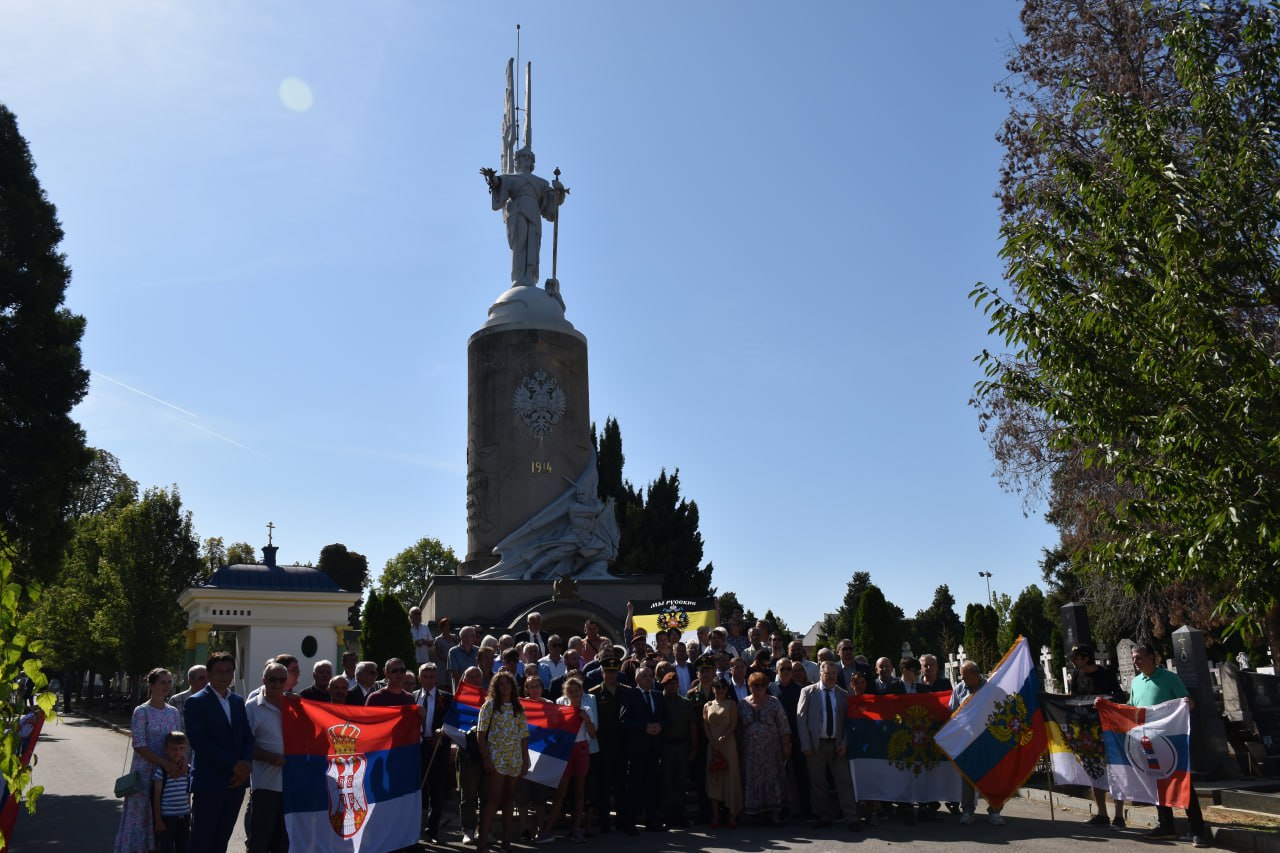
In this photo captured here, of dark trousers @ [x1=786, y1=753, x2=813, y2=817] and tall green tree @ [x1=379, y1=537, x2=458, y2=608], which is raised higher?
tall green tree @ [x1=379, y1=537, x2=458, y2=608]

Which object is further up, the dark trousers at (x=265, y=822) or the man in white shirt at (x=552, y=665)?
the man in white shirt at (x=552, y=665)

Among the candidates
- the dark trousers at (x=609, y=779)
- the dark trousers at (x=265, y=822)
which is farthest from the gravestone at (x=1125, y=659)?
the dark trousers at (x=265, y=822)

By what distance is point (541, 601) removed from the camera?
76.1 ft

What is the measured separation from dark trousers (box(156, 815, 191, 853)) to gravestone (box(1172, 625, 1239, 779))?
11.9 meters

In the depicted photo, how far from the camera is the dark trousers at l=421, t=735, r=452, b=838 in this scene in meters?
10.3

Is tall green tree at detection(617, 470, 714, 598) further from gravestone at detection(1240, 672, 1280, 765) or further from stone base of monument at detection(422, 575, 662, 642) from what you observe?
gravestone at detection(1240, 672, 1280, 765)

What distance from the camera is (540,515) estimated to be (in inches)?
1022

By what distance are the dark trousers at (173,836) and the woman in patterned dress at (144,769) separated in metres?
0.08

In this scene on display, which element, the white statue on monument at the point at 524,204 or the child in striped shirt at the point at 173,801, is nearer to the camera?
the child in striped shirt at the point at 173,801

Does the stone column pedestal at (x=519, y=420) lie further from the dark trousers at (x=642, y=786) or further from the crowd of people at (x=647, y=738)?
A: the dark trousers at (x=642, y=786)

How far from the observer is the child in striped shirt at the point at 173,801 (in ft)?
26.5

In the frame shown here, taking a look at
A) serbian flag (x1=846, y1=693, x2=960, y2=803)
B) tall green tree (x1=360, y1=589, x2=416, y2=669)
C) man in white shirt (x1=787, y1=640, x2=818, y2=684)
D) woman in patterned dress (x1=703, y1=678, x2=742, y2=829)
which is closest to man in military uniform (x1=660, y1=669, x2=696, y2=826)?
woman in patterned dress (x1=703, y1=678, x2=742, y2=829)

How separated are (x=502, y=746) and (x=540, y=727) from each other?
0.75 metres

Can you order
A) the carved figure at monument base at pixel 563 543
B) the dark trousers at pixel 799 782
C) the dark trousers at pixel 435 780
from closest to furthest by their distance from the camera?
1. the dark trousers at pixel 435 780
2. the dark trousers at pixel 799 782
3. the carved figure at monument base at pixel 563 543
